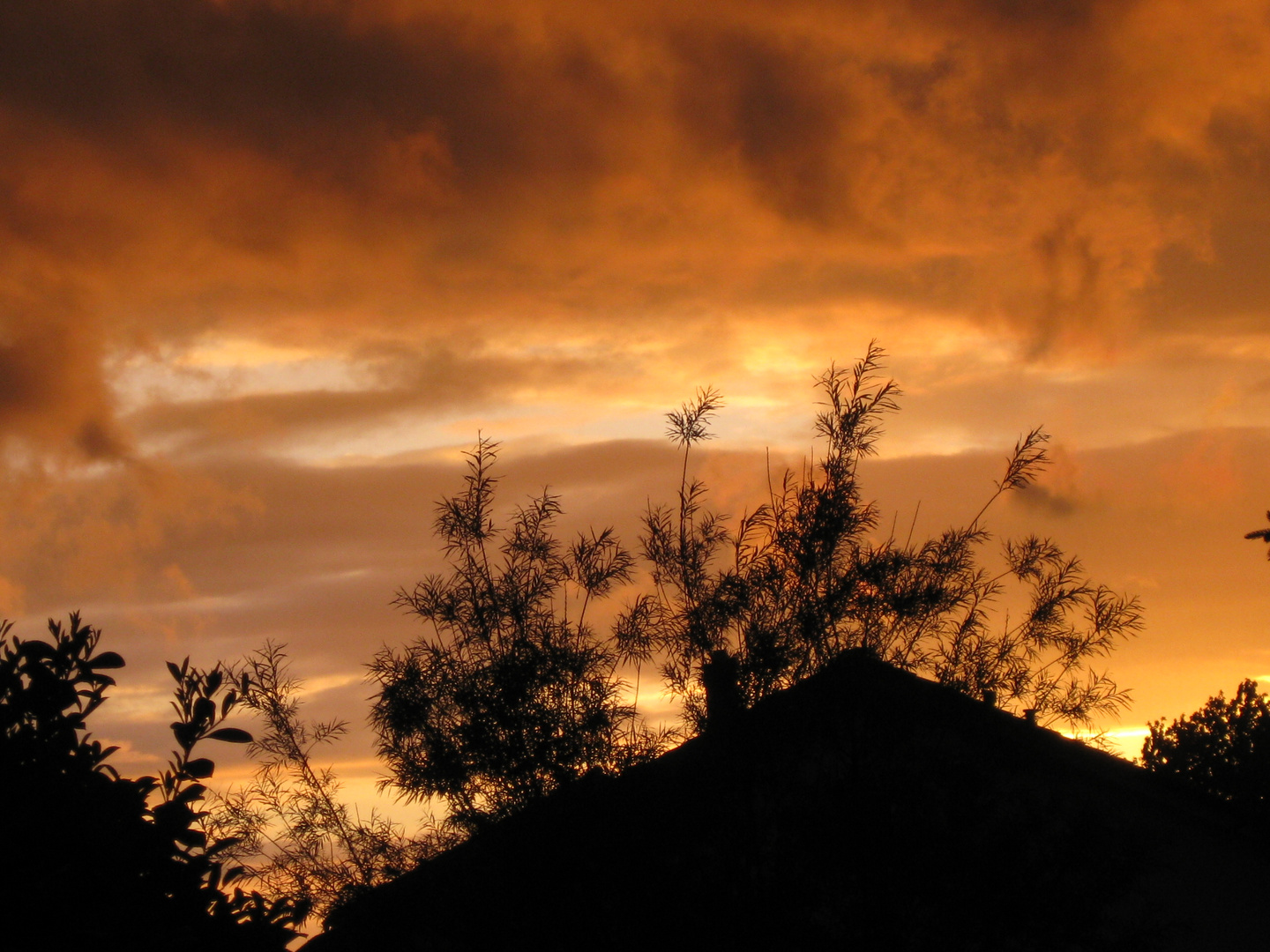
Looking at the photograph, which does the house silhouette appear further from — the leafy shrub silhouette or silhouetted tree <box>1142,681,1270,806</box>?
silhouetted tree <box>1142,681,1270,806</box>

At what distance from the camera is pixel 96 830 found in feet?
14.4

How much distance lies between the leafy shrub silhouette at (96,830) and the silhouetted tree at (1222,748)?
858 inches

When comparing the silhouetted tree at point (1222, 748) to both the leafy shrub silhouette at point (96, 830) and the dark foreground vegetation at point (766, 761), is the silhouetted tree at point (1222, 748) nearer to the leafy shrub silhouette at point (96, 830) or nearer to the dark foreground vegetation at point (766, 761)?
the dark foreground vegetation at point (766, 761)

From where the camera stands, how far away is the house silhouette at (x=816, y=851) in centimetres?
942

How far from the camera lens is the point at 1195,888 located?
14773mm

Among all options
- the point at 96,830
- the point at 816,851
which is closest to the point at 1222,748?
the point at 816,851

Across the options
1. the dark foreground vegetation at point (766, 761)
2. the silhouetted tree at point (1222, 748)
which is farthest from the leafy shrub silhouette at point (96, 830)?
the silhouetted tree at point (1222, 748)

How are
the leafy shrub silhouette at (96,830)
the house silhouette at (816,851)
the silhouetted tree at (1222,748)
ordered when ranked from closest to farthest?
1. the leafy shrub silhouette at (96,830)
2. the house silhouette at (816,851)
3. the silhouetted tree at (1222,748)

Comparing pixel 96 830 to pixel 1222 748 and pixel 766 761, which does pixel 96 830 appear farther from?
pixel 1222 748

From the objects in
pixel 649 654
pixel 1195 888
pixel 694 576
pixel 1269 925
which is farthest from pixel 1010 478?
pixel 1269 925

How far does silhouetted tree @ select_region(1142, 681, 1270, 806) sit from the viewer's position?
21.9m

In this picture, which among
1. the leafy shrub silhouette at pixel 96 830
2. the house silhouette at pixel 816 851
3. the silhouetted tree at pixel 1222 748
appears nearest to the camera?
the leafy shrub silhouette at pixel 96 830

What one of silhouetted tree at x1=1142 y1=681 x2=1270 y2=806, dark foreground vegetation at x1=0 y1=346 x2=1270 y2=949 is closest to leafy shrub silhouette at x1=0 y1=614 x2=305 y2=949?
dark foreground vegetation at x1=0 y1=346 x2=1270 y2=949

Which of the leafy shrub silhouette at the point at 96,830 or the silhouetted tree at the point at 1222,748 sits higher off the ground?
the leafy shrub silhouette at the point at 96,830
